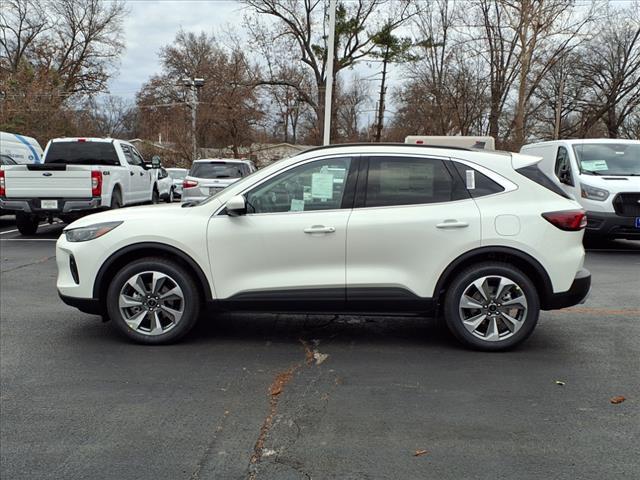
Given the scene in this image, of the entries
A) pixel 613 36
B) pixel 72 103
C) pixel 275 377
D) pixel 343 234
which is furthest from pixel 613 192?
pixel 72 103

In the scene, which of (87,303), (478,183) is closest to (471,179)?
(478,183)

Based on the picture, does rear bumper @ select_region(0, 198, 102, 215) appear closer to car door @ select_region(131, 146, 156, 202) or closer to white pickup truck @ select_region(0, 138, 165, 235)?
white pickup truck @ select_region(0, 138, 165, 235)

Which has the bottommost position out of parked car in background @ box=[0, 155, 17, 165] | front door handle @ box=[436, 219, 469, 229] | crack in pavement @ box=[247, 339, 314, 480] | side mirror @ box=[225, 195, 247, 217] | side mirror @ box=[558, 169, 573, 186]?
crack in pavement @ box=[247, 339, 314, 480]

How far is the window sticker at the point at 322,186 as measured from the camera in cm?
485

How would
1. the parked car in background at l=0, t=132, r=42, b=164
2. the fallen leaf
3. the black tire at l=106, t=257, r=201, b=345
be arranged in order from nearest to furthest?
the fallen leaf, the black tire at l=106, t=257, r=201, b=345, the parked car in background at l=0, t=132, r=42, b=164

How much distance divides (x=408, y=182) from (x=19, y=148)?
14.6 m

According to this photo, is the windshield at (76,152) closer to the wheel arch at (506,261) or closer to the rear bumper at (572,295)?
the wheel arch at (506,261)

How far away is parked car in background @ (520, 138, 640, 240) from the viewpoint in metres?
10.1

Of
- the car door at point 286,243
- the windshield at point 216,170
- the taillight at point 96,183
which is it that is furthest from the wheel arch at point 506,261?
the windshield at point 216,170

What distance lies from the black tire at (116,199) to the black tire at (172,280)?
7798mm

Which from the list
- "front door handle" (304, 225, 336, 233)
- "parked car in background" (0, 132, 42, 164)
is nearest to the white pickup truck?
"parked car in background" (0, 132, 42, 164)

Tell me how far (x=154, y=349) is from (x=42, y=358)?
88cm

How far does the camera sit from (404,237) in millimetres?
4680

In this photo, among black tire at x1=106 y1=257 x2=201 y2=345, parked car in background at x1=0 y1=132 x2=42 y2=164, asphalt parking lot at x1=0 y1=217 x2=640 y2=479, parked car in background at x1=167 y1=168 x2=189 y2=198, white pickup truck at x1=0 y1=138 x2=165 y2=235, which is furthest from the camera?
parked car in background at x1=167 y1=168 x2=189 y2=198
